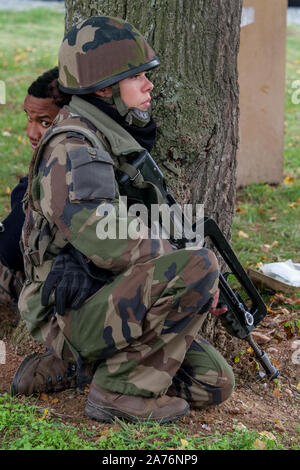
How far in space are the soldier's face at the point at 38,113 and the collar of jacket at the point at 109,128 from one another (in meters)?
0.59

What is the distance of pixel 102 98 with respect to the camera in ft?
9.83

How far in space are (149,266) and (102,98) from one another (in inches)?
30.0

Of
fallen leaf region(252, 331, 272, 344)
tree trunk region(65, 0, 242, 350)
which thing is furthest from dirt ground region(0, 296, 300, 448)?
tree trunk region(65, 0, 242, 350)

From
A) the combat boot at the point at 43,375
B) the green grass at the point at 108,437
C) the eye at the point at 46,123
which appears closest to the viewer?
the green grass at the point at 108,437

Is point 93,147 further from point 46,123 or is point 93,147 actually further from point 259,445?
point 259,445

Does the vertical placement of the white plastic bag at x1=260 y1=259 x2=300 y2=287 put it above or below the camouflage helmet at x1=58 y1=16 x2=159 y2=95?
below

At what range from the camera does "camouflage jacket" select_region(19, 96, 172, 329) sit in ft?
8.88

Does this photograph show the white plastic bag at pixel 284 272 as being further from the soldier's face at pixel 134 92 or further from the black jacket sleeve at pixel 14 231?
the soldier's face at pixel 134 92

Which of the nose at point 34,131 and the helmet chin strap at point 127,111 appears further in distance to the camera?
the nose at point 34,131

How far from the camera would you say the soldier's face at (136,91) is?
2.99 meters

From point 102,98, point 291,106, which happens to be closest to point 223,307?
point 102,98

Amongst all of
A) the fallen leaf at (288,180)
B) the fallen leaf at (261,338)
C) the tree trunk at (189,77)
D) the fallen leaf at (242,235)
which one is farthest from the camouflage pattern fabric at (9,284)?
the fallen leaf at (288,180)

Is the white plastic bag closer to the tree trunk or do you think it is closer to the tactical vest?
the tree trunk

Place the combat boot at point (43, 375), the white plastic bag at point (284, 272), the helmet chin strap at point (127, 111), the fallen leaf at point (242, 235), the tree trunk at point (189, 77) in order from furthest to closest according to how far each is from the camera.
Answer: the fallen leaf at point (242, 235), the white plastic bag at point (284, 272), the tree trunk at point (189, 77), the combat boot at point (43, 375), the helmet chin strap at point (127, 111)
